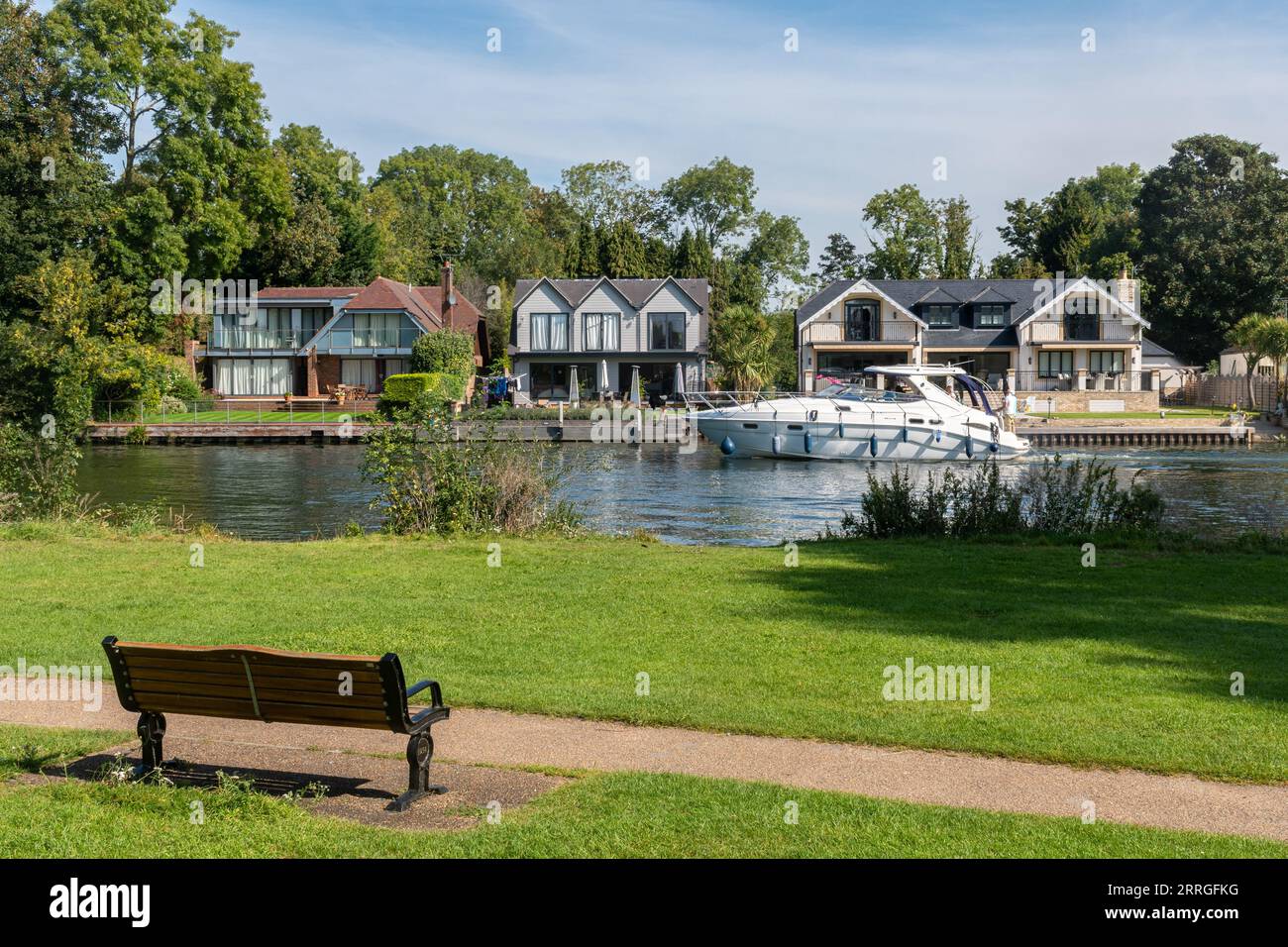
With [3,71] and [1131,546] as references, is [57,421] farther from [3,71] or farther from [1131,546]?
[3,71]

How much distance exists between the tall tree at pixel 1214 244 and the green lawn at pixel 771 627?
78.5m

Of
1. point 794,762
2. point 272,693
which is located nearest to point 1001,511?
point 794,762

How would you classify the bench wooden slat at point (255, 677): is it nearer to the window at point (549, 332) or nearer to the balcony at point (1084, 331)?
the window at point (549, 332)

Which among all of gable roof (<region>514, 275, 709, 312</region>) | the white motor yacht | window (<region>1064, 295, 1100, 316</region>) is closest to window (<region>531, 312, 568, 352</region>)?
gable roof (<region>514, 275, 709, 312</region>)

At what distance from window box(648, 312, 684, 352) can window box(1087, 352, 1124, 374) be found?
1029 inches

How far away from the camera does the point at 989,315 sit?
83.4 meters

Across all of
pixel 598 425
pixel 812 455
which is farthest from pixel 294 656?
pixel 598 425

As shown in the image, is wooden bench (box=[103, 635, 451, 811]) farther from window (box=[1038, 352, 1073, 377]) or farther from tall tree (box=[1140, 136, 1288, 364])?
tall tree (box=[1140, 136, 1288, 364])

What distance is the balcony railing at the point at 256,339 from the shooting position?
80.6m

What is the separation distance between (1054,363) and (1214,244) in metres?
17.5

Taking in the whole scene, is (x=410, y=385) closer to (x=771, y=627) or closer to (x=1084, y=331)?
(x=1084, y=331)

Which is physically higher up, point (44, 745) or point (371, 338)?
point (371, 338)

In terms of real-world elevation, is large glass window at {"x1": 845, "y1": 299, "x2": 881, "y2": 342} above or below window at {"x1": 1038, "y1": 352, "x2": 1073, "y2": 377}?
above

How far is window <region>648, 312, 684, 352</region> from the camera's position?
3167 inches
